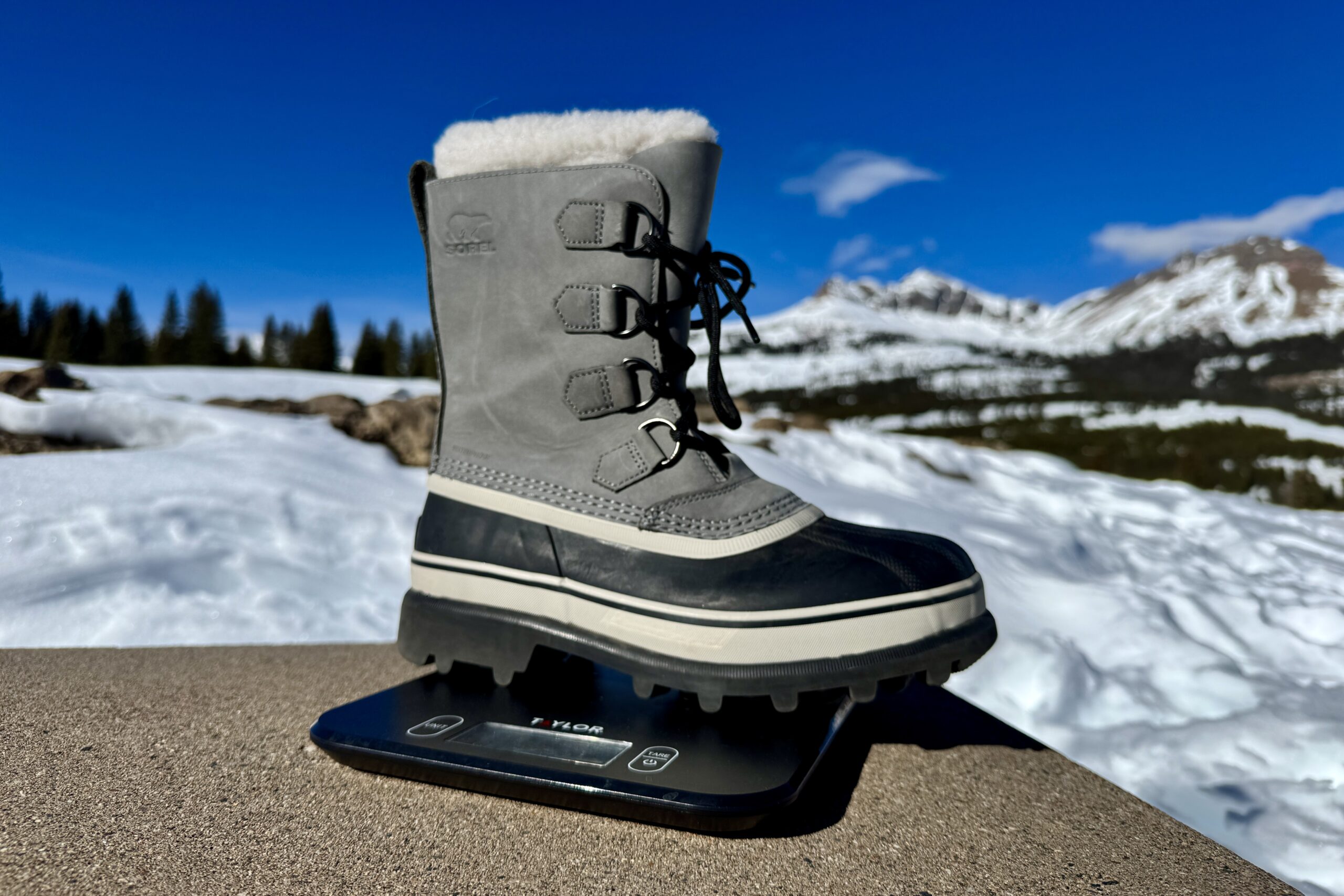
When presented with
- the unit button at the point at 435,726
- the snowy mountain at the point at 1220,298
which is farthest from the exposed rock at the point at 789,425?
the snowy mountain at the point at 1220,298

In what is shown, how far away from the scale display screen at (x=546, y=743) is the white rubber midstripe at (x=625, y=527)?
249 mm

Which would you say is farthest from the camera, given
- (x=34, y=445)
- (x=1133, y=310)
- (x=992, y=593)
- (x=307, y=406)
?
(x=1133, y=310)

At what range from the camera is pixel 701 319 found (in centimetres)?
112

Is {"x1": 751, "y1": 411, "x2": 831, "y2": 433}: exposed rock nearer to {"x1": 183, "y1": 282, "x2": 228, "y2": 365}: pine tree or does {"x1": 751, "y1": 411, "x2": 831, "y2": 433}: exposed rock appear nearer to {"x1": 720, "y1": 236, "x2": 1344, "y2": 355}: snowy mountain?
{"x1": 183, "y1": 282, "x2": 228, "y2": 365}: pine tree

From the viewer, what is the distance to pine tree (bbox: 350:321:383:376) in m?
29.3

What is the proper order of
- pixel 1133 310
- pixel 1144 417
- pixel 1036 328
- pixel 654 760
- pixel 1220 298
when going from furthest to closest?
pixel 1036 328, pixel 1133 310, pixel 1220 298, pixel 1144 417, pixel 654 760

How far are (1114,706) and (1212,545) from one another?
7.95 feet

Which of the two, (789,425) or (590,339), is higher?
(590,339)

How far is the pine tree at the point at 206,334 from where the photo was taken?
29252 mm

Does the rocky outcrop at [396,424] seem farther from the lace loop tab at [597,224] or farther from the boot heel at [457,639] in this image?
the lace loop tab at [597,224]

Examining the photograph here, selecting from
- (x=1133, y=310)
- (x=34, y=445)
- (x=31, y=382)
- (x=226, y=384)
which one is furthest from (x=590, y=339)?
(x=1133, y=310)

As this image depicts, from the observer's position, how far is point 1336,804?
932 mm

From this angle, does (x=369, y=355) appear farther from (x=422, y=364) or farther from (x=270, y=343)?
(x=270, y=343)

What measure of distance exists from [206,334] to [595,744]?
34.8 m
